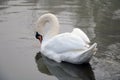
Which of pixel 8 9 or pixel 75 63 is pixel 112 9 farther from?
pixel 75 63

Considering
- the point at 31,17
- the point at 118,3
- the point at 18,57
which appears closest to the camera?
the point at 18,57

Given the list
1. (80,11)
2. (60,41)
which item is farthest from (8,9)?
(60,41)

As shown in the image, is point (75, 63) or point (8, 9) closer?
point (75, 63)

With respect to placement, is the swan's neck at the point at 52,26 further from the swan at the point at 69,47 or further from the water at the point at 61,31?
the water at the point at 61,31

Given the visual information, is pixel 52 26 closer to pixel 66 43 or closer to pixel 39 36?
pixel 39 36

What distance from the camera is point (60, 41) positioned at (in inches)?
279

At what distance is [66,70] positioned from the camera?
6.89 metres

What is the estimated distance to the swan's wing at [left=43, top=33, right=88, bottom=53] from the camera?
6765 mm

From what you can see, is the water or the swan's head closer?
→ the water

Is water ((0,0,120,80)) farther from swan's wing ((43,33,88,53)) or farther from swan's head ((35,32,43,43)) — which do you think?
swan's wing ((43,33,88,53))

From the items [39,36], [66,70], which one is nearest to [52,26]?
[39,36]

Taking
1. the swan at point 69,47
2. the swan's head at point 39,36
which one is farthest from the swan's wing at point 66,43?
the swan's head at point 39,36

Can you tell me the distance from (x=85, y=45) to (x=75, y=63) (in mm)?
474

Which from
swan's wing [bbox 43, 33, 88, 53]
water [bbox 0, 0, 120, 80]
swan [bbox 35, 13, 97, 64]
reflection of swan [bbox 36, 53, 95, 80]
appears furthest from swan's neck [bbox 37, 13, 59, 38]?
reflection of swan [bbox 36, 53, 95, 80]
